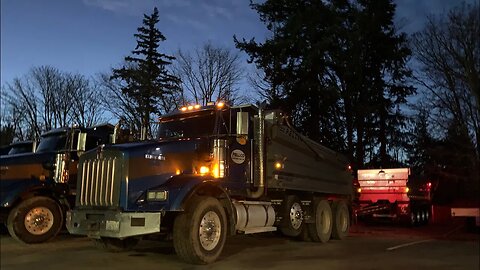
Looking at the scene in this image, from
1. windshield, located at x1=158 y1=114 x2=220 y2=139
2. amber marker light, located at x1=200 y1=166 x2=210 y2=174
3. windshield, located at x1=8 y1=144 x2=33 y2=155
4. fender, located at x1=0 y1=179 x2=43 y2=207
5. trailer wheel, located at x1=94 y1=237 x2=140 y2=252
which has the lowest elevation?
trailer wheel, located at x1=94 y1=237 x2=140 y2=252

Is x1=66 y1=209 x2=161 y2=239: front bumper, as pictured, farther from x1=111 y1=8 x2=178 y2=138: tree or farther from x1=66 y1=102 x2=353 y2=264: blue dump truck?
x1=111 y1=8 x2=178 y2=138: tree

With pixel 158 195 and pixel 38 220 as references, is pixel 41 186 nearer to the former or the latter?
Answer: pixel 38 220

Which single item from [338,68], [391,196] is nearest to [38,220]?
[391,196]

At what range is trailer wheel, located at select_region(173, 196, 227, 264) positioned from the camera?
26.7ft

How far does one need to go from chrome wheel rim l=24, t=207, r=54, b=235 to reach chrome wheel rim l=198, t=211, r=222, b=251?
5042 mm

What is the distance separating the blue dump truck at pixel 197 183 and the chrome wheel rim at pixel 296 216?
0.08ft

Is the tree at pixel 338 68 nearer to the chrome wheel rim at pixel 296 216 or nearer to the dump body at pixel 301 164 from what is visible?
the dump body at pixel 301 164

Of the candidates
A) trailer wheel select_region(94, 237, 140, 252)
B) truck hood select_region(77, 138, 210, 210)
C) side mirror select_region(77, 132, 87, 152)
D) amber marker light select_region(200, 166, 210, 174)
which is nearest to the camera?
truck hood select_region(77, 138, 210, 210)

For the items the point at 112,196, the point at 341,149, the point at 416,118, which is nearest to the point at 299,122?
the point at 341,149

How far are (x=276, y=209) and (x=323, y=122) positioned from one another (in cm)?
1977

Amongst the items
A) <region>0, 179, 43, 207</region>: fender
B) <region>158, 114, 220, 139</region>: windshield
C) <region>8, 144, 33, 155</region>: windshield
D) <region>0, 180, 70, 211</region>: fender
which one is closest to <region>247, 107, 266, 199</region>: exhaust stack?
<region>158, 114, 220, 139</region>: windshield

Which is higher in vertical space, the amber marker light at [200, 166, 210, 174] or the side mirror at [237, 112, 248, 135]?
the side mirror at [237, 112, 248, 135]

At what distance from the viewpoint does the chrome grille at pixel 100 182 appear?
8.33 metres

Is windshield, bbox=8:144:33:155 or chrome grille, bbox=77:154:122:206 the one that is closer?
chrome grille, bbox=77:154:122:206
